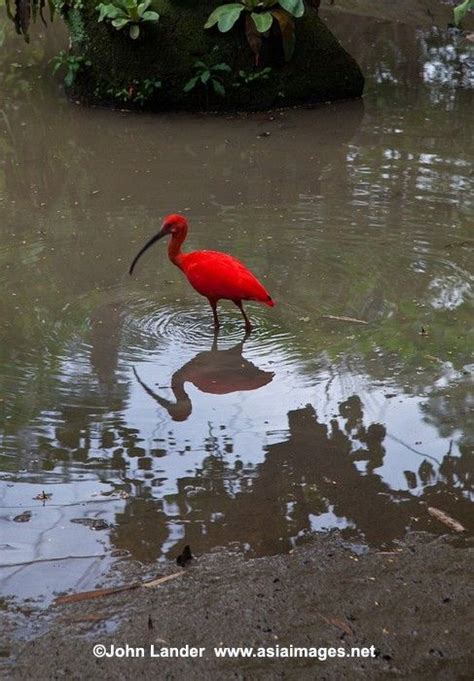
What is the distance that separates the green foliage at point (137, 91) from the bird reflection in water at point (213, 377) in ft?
17.1

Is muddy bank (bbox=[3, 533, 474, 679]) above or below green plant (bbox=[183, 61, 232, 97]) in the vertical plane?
below

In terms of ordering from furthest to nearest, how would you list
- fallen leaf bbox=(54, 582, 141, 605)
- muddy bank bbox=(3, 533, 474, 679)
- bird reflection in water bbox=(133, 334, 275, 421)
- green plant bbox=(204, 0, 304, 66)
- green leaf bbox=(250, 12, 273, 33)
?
green plant bbox=(204, 0, 304, 66) < green leaf bbox=(250, 12, 273, 33) < bird reflection in water bbox=(133, 334, 275, 421) < fallen leaf bbox=(54, 582, 141, 605) < muddy bank bbox=(3, 533, 474, 679)

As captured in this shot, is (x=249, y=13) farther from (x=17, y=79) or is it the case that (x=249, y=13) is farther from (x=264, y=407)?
(x=264, y=407)

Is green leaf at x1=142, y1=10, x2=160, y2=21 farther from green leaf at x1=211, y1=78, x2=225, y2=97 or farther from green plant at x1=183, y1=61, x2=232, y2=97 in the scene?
green leaf at x1=211, y1=78, x2=225, y2=97

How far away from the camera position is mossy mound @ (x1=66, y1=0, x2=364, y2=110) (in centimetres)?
1076

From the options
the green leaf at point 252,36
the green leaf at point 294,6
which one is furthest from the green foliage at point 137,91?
the green leaf at point 294,6

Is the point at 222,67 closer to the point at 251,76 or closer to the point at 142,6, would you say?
the point at 251,76

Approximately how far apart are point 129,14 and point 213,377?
235 inches

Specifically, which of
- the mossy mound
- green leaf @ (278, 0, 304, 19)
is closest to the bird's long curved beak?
the mossy mound

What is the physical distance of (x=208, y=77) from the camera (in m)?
10.6

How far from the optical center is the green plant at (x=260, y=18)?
34.6ft

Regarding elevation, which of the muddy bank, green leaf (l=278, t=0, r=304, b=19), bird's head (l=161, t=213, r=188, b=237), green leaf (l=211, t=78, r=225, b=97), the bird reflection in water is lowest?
the bird reflection in water

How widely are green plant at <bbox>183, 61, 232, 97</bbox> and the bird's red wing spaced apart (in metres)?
4.75

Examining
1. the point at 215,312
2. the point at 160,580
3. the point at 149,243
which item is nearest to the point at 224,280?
the point at 215,312
